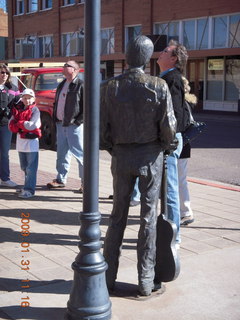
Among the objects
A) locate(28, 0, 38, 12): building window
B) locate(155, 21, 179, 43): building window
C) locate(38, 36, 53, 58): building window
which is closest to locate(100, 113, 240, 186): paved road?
locate(155, 21, 179, 43): building window

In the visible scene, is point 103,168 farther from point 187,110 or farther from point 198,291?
point 198,291

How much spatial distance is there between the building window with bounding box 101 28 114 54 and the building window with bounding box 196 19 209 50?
6972mm

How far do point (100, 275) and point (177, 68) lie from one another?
2553 millimetres

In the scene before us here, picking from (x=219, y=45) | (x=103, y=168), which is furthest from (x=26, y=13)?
(x=103, y=168)

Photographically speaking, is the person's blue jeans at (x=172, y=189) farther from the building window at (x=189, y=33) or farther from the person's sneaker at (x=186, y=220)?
the building window at (x=189, y=33)

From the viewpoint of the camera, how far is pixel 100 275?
383 cm

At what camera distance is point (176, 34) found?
2970 centimetres

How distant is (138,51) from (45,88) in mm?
10476

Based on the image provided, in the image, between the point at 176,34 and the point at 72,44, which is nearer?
the point at 176,34

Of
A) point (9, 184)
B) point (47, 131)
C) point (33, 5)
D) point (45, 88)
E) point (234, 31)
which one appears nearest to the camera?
point (9, 184)

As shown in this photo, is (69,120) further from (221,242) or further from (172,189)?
(221,242)

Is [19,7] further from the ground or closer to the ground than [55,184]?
further from the ground

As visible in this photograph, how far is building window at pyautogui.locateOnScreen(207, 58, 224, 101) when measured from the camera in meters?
27.7

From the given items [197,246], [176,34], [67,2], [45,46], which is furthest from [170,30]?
[197,246]
